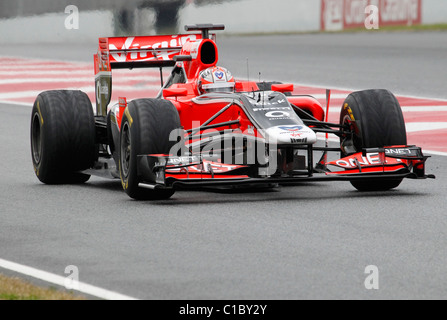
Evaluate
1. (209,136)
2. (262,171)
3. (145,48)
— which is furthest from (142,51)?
(262,171)

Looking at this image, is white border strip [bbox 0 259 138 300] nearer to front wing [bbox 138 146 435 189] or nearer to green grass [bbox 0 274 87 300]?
green grass [bbox 0 274 87 300]

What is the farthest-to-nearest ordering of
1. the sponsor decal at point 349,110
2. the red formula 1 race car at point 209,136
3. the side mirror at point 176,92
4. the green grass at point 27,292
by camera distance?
1. the side mirror at point 176,92
2. the sponsor decal at point 349,110
3. the red formula 1 race car at point 209,136
4. the green grass at point 27,292

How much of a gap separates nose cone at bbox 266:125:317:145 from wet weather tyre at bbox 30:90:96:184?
6.65 feet

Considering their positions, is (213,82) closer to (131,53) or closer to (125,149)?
(125,149)

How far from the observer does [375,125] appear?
9414mm

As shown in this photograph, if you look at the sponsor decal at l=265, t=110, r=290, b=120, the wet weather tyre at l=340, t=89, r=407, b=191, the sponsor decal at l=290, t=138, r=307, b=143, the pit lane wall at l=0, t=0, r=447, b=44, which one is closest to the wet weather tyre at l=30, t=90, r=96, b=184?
the sponsor decal at l=265, t=110, r=290, b=120

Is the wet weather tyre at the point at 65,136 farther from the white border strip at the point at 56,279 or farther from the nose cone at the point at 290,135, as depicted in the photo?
the white border strip at the point at 56,279

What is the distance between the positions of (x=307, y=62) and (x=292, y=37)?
8.72 m

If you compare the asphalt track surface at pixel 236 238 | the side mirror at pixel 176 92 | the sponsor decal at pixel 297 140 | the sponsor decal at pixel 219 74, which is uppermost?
the sponsor decal at pixel 219 74

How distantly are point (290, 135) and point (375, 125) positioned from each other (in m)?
0.96

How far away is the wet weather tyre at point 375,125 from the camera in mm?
9406

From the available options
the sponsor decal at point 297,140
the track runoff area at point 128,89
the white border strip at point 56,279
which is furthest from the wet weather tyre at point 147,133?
the track runoff area at point 128,89

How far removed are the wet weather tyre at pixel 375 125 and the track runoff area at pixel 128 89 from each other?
2674 millimetres

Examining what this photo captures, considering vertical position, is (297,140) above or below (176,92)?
below
